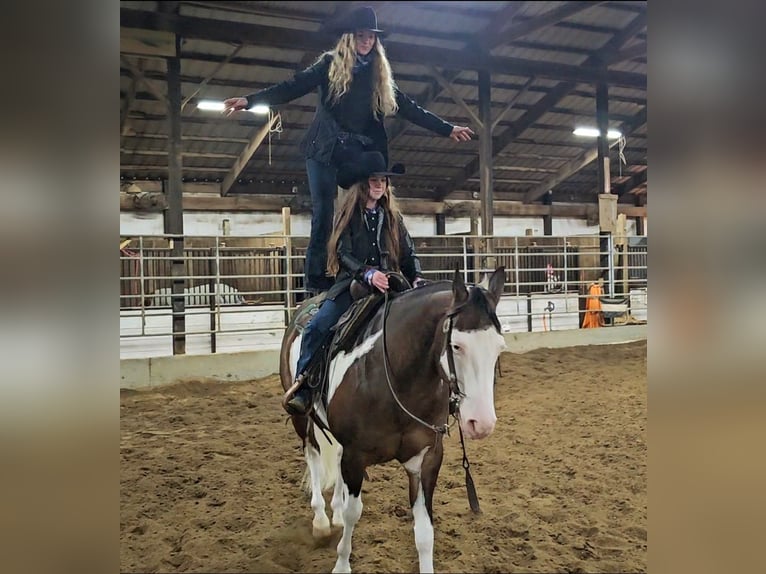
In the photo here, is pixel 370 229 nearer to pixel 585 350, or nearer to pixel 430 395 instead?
pixel 430 395

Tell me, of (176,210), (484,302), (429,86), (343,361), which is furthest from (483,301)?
(176,210)

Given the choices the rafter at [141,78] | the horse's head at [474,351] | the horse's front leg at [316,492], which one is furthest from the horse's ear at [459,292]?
the rafter at [141,78]

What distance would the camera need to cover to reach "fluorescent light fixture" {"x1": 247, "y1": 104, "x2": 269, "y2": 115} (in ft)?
3.65

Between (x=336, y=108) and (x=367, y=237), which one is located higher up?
(x=336, y=108)

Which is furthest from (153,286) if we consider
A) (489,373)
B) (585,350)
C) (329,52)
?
(585,350)

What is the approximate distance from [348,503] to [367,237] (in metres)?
0.57

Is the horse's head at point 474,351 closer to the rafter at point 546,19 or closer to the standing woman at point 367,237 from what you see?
the standing woman at point 367,237

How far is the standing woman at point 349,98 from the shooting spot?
111 cm

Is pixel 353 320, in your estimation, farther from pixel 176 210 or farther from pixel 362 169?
pixel 176 210

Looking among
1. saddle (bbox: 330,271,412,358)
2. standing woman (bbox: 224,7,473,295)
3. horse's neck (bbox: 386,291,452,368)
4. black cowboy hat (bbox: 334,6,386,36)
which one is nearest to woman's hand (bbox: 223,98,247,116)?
standing woman (bbox: 224,7,473,295)

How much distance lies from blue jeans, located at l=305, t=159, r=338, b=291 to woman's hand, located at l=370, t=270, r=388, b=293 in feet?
0.39

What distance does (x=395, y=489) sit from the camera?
113 cm
